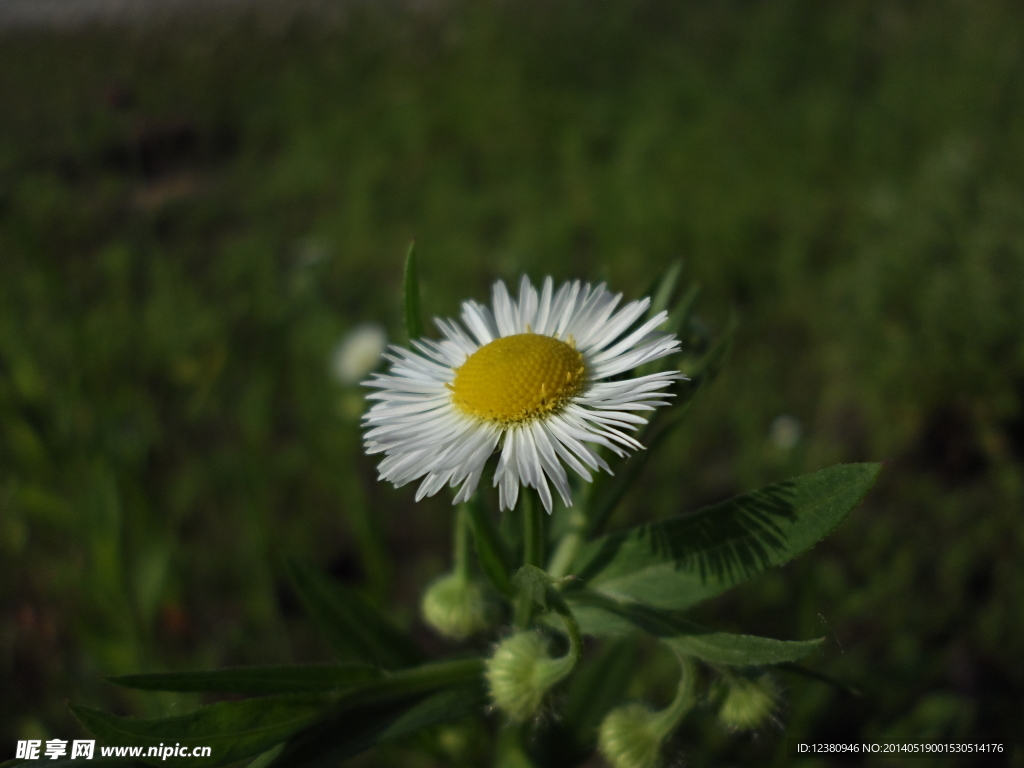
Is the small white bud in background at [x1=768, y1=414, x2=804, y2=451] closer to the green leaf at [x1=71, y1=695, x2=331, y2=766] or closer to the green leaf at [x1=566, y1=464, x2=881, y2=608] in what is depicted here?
the green leaf at [x1=566, y1=464, x2=881, y2=608]

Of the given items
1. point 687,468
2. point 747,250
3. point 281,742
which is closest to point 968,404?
point 687,468

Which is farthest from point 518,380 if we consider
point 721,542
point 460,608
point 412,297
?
point 460,608

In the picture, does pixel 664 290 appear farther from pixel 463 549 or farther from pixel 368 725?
pixel 368 725

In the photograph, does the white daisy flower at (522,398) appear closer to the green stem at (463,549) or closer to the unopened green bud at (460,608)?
the green stem at (463,549)

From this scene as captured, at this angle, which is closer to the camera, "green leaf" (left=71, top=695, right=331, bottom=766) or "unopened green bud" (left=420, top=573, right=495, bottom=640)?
"green leaf" (left=71, top=695, right=331, bottom=766)

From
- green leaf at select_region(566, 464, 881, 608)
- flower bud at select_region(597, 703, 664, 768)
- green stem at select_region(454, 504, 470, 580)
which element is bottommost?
flower bud at select_region(597, 703, 664, 768)

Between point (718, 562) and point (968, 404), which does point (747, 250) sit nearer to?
point (968, 404)

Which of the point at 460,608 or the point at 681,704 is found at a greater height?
the point at 460,608

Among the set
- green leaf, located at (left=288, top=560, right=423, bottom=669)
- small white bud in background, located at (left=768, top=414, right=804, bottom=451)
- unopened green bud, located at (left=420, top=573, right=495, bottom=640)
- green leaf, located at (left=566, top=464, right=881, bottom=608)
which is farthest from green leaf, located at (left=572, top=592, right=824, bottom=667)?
small white bud in background, located at (left=768, top=414, right=804, bottom=451)
